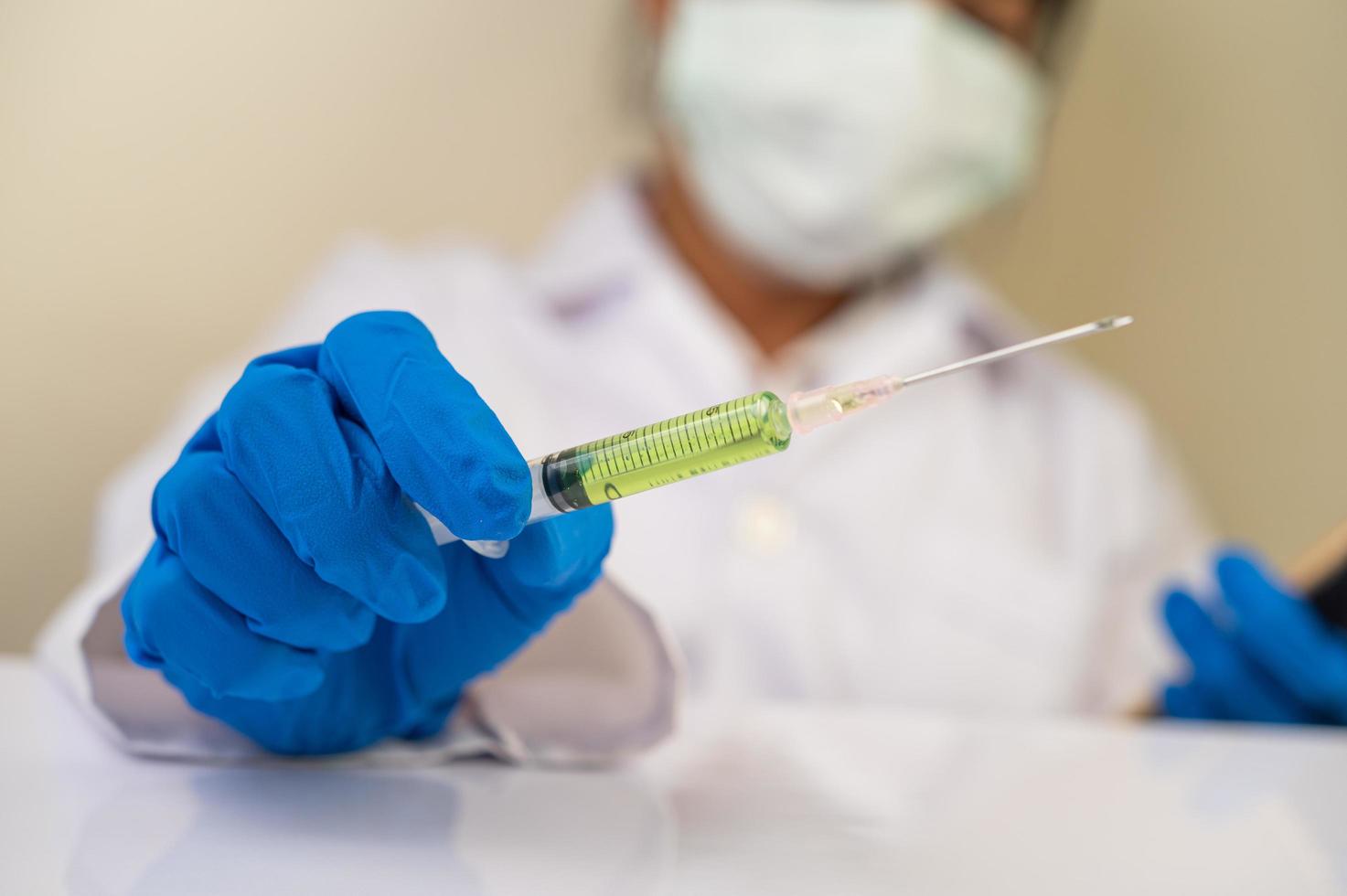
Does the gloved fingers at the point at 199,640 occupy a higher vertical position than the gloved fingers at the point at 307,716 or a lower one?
higher

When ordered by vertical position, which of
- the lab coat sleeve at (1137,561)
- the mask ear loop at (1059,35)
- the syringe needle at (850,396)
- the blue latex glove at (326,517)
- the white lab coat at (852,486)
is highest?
the blue latex glove at (326,517)

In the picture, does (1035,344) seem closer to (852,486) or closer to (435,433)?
(435,433)

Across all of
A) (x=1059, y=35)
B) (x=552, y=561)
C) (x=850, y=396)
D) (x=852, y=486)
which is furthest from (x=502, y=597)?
(x=1059, y=35)

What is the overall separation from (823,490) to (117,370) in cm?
78

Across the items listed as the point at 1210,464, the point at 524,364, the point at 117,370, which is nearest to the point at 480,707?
the point at 524,364

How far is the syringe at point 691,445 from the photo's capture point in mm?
486

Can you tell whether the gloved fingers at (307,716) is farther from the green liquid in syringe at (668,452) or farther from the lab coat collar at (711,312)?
the lab coat collar at (711,312)

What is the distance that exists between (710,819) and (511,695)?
0.15m

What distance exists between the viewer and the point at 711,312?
1.25 metres

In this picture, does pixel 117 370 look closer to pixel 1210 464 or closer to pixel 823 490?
pixel 823 490

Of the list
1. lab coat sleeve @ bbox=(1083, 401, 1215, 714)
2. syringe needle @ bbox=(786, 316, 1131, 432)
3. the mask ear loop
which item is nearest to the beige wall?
the mask ear loop

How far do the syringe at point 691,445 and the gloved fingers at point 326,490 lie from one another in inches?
1.5

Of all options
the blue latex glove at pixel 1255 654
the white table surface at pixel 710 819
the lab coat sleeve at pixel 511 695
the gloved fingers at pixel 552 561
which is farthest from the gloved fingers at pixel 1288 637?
the gloved fingers at pixel 552 561

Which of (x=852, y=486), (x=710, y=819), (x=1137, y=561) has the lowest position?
(x=1137, y=561)
